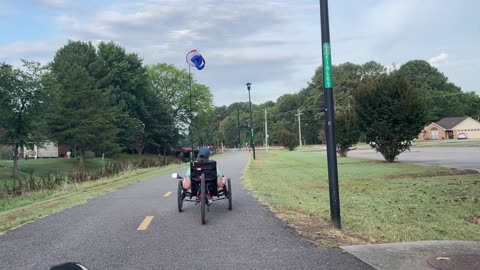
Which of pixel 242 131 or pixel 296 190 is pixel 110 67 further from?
pixel 242 131

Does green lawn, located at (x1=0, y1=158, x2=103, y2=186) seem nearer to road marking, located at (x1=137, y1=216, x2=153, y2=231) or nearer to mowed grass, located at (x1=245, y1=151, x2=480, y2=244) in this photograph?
mowed grass, located at (x1=245, y1=151, x2=480, y2=244)

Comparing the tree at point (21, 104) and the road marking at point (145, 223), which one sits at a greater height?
the tree at point (21, 104)

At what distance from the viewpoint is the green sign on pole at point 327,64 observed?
7.92 meters

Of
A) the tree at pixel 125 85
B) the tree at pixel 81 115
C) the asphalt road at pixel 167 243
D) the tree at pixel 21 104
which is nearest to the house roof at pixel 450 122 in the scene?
the tree at pixel 125 85

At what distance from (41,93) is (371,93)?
28.3 meters

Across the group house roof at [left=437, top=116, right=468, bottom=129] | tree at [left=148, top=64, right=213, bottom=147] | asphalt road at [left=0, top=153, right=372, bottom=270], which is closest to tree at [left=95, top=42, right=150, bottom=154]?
tree at [left=148, top=64, right=213, bottom=147]

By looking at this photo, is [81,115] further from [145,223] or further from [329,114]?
[329,114]

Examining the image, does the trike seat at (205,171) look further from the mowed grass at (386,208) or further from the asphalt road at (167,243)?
the mowed grass at (386,208)

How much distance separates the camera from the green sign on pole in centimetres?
792

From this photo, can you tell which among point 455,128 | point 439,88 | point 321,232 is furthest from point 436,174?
point 439,88

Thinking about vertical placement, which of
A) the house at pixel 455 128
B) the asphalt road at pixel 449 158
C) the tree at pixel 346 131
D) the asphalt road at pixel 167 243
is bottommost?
the asphalt road at pixel 167 243

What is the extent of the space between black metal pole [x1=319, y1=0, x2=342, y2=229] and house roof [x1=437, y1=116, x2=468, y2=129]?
10448 centimetres

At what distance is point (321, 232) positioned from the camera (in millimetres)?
7691

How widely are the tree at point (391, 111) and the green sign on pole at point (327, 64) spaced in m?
19.8
